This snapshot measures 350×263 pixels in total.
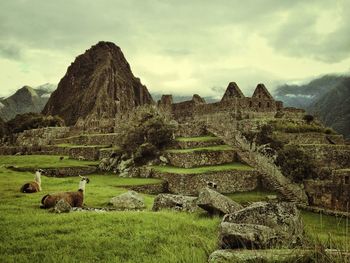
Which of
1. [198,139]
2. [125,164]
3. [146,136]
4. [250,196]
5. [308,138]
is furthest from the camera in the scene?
[146,136]

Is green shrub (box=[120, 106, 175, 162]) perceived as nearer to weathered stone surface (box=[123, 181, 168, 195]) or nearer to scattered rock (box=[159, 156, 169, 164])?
scattered rock (box=[159, 156, 169, 164])

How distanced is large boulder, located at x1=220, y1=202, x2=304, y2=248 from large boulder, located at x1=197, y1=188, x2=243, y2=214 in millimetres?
3844

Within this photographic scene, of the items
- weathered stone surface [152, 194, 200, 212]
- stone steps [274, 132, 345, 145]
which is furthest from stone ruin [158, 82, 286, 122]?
weathered stone surface [152, 194, 200, 212]

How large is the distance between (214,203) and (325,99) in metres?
96.2

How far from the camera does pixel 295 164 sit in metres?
30.4

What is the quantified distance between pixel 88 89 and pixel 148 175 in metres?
172

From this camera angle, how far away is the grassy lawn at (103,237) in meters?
8.20

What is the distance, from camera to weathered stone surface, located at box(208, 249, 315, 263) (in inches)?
215

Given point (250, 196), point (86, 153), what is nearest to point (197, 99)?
point (86, 153)

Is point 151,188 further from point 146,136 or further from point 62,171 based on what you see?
point 62,171

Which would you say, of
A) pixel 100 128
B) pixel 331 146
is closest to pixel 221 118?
pixel 331 146

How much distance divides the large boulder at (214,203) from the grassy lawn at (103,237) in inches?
18.6

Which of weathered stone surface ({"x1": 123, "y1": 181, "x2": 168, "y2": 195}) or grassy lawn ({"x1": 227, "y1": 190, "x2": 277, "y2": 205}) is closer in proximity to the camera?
grassy lawn ({"x1": 227, "y1": 190, "x2": 277, "y2": 205})

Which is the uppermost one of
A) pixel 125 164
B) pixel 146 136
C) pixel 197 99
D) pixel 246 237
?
pixel 197 99
